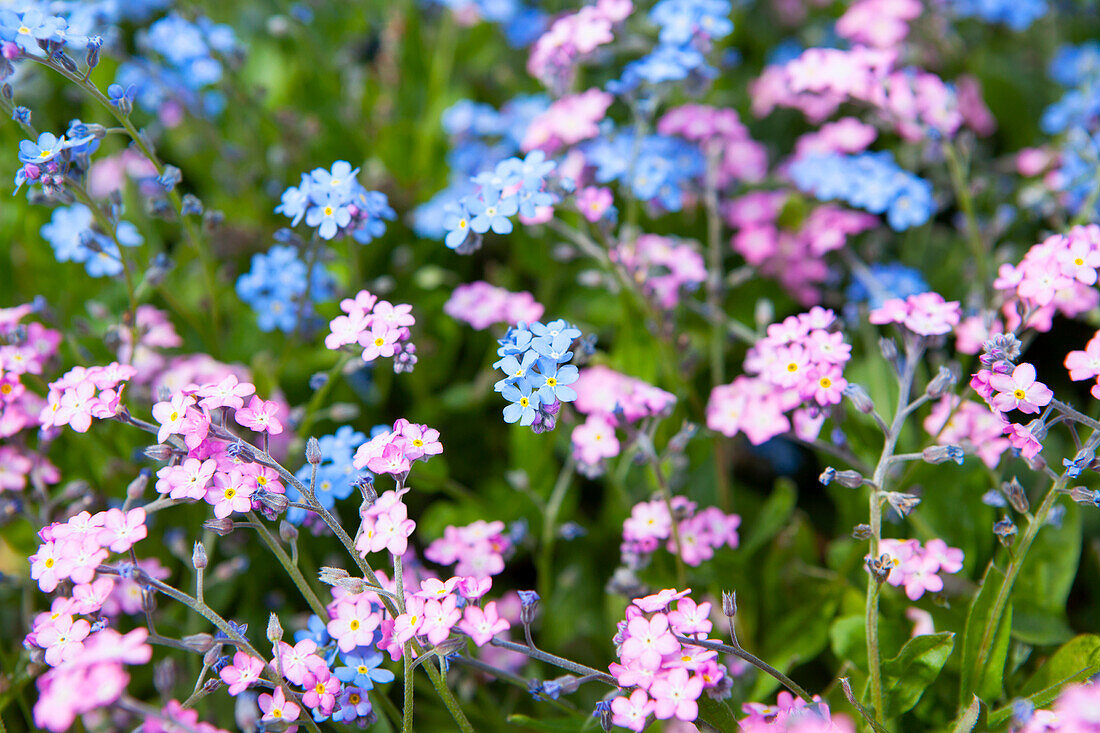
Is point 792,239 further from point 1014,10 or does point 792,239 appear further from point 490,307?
point 1014,10

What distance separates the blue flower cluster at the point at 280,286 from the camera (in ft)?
7.88

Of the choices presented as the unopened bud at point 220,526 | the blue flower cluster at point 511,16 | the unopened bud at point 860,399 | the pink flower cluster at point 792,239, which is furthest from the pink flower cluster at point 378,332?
the blue flower cluster at point 511,16

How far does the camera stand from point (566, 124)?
2.46 m

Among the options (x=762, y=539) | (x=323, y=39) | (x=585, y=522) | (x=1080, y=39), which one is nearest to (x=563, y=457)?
(x=585, y=522)

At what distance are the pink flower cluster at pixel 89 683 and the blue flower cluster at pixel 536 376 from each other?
713 millimetres

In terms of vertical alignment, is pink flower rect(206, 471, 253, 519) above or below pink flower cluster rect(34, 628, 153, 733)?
above

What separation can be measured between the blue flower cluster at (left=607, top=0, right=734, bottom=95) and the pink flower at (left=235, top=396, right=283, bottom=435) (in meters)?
1.34

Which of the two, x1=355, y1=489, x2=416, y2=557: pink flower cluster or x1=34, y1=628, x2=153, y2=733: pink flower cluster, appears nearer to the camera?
x1=34, y1=628, x2=153, y2=733: pink flower cluster

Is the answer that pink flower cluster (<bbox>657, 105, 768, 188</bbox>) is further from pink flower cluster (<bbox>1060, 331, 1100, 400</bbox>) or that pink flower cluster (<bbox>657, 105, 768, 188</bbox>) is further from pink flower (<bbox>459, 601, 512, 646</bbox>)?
pink flower (<bbox>459, 601, 512, 646</bbox>)

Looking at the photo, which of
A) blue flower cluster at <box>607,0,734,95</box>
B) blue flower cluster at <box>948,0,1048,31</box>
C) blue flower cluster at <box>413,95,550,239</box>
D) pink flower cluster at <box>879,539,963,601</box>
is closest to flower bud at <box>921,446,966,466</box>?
pink flower cluster at <box>879,539,963,601</box>

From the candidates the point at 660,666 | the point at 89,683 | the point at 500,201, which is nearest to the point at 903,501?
the point at 660,666

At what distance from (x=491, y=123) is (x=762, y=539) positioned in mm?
1688

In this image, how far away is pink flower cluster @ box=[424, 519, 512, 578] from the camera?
1913 millimetres

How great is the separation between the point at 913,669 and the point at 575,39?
1.78 meters
